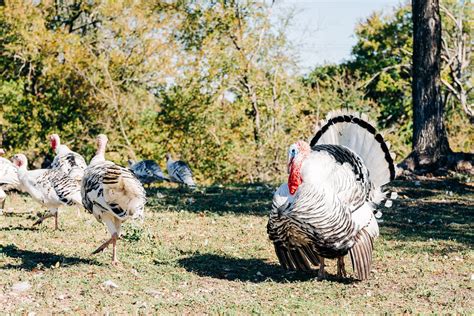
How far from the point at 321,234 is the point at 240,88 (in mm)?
14946

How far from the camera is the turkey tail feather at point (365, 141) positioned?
7.83m

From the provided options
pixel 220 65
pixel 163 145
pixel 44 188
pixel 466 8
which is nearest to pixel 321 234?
pixel 44 188


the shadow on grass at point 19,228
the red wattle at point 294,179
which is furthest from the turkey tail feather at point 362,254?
the shadow on grass at point 19,228

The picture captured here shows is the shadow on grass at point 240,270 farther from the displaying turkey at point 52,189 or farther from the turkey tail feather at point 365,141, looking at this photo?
the displaying turkey at point 52,189

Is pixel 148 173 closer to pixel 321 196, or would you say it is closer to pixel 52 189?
pixel 52 189

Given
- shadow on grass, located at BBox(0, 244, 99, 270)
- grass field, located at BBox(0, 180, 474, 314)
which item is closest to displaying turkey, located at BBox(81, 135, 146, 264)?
shadow on grass, located at BBox(0, 244, 99, 270)

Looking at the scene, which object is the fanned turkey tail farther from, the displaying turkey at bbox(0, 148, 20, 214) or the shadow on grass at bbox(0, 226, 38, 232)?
the displaying turkey at bbox(0, 148, 20, 214)

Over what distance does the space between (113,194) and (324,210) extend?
8.18 feet

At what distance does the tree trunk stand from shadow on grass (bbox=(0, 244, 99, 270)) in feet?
32.0

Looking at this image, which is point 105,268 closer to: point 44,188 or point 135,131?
point 44,188

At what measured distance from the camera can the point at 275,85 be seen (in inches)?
Result: 806

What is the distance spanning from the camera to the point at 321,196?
6.22 metres

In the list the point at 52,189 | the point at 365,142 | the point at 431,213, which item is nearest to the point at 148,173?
the point at 52,189

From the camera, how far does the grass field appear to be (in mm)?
6062
